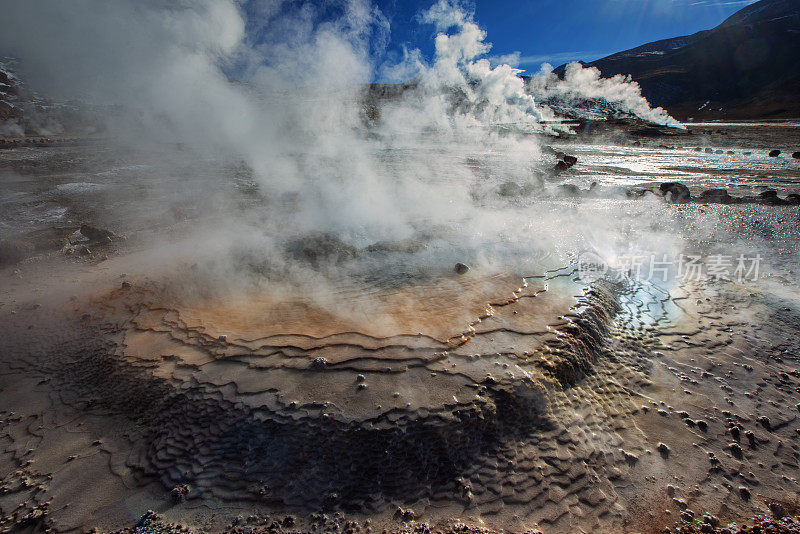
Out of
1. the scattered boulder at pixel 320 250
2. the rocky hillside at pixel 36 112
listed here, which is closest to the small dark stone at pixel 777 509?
the scattered boulder at pixel 320 250

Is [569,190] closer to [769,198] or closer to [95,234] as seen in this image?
[769,198]

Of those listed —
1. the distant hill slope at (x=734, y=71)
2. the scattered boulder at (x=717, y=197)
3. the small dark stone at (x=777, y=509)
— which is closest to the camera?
the small dark stone at (x=777, y=509)

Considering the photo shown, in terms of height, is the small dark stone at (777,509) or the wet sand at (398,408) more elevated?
the wet sand at (398,408)

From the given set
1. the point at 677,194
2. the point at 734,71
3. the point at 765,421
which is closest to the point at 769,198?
the point at 677,194

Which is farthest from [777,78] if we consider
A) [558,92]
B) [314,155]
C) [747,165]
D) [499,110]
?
[314,155]

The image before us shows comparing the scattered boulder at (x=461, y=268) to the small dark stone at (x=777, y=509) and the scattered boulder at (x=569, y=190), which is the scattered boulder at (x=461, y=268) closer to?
the small dark stone at (x=777, y=509)

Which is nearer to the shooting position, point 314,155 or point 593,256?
point 593,256

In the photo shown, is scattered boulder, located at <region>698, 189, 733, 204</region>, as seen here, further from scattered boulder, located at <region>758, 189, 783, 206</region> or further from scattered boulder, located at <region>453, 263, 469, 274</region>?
scattered boulder, located at <region>453, 263, 469, 274</region>

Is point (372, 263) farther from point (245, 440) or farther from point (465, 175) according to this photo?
point (465, 175)
